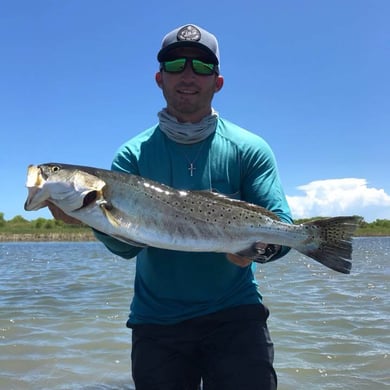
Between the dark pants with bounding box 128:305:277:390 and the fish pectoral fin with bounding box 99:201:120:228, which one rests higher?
the fish pectoral fin with bounding box 99:201:120:228

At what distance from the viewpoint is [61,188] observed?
11.2 ft

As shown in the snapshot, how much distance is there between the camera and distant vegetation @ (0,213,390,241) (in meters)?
71.1

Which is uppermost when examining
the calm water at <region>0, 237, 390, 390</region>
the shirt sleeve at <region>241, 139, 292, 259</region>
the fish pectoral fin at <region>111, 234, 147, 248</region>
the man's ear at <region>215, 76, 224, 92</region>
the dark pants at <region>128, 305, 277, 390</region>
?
the man's ear at <region>215, 76, 224, 92</region>

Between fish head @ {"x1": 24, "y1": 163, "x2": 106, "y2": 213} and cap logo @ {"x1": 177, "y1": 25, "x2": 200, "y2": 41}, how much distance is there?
1307 millimetres

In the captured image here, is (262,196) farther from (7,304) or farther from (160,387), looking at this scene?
(7,304)

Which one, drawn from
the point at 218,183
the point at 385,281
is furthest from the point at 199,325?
the point at 385,281

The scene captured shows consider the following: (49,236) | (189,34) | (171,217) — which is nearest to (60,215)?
(171,217)

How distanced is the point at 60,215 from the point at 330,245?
6.29 feet

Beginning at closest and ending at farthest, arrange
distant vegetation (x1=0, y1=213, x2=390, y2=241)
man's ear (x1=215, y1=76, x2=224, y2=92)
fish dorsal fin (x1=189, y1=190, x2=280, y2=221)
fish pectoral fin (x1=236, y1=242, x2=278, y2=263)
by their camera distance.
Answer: fish pectoral fin (x1=236, y1=242, x2=278, y2=263) < fish dorsal fin (x1=189, y1=190, x2=280, y2=221) < man's ear (x1=215, y1=76, x2=224, y2=92) < distant vegetation (x1=0, y1=213, x2=390, y2=241)

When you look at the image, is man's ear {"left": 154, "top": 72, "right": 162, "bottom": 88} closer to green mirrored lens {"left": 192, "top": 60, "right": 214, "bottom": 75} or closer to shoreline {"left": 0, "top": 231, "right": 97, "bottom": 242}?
green mirrored lens {"left": 192, "top": 60, "right": 214, "bottom": 75}

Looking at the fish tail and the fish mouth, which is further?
the fish tail

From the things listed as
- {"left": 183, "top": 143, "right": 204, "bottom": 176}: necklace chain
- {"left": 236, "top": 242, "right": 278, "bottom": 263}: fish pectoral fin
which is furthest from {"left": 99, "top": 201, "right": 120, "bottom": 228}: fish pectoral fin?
{"left": 236, "top": 242, "right": 278, "bottom": 263}: fish pectoral fin

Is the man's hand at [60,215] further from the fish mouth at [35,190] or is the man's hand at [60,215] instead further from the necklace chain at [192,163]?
the necklace chain at [192,163]

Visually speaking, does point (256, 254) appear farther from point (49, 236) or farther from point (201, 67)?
point (49, 236)
